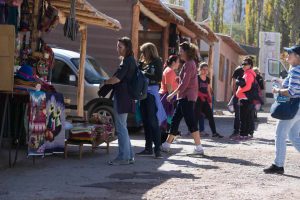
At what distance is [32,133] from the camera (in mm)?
9141

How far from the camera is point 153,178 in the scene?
348 inches

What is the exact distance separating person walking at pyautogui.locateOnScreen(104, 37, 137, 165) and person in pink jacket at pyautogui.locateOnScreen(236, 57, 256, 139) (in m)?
5.82

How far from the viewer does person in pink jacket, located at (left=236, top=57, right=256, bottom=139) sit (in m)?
15.5

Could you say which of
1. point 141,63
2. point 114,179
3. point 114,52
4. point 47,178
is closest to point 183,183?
point 114,179

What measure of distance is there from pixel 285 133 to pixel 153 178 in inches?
78.3

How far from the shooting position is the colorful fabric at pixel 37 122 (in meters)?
9.10

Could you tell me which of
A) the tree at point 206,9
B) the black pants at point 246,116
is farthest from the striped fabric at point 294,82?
the tree at point 206,9

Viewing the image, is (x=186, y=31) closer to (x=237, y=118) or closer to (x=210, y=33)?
(x=210, y=33)

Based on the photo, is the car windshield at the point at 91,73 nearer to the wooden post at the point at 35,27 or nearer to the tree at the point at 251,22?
the wooden post at the point at 35,27

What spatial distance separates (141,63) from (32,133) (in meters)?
2.82

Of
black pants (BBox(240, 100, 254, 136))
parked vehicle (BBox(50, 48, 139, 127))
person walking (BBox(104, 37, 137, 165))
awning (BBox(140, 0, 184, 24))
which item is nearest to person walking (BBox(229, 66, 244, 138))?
black pants (BBox(240, 100, 254, 136))

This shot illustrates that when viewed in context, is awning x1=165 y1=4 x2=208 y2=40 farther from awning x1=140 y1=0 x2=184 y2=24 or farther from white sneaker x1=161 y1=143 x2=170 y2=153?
white sneaker x1=161 y1=143 x2=170 y2=153

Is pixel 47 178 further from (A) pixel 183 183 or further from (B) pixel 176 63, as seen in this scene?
(B) pixel 176 63

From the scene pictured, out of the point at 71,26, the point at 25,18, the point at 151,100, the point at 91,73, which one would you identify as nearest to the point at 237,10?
the point at 91,73
